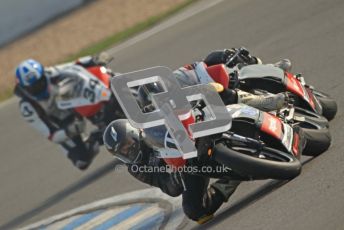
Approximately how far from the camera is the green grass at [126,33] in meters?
15.1

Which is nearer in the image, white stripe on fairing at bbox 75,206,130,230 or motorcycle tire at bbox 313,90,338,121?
motorcycle tire at bbox 313,90,338,121

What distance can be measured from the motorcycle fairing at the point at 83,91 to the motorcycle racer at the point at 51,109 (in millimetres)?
107

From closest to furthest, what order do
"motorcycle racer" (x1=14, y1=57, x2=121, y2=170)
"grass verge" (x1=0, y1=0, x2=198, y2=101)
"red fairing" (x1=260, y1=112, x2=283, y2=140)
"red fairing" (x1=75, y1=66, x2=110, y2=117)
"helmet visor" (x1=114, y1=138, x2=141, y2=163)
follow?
"red fairing" (x1=260, y1=112, x2=283, y2=140) < "helmet visor" (x1=114, y1=138, x2=141, y2=163) < "red fairing" (x1=75, y1=66, x2=110, y2=117) < "motorcycle racer" (x1=14, y1=57, x2=121, y2=170) < "grass verge" (x1=0, y1=0, x2=198, y2=101)

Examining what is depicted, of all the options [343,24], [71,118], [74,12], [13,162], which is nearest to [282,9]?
[343,24]

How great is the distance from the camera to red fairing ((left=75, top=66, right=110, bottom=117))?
10062 mm

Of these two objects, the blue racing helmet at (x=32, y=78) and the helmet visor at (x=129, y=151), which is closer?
the helmet visor at (x=129, y=151)

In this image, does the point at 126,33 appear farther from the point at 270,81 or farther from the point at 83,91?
the point at 270,81

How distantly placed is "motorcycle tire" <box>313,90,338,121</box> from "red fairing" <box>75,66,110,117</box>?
142 inches


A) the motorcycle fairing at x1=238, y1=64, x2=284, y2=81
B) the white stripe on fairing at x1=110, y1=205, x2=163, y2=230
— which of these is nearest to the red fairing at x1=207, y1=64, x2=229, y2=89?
the motorcycle fairing at x1=238, y1=64, x2=284, y2=81

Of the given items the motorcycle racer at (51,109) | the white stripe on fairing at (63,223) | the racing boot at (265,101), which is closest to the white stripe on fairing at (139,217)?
the white stripe on fairing at (63,223)

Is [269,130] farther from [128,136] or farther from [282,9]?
[282,9]

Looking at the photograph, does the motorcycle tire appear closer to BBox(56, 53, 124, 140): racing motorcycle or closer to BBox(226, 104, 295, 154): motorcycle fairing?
BBox(226, 104, 295, 154): motorcycle fairing

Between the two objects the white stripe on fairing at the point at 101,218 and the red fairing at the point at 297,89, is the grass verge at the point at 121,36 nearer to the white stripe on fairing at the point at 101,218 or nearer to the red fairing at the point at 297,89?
the white stripe on fairing at the point at 101,218

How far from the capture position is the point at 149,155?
Answer: 20.4 feet
